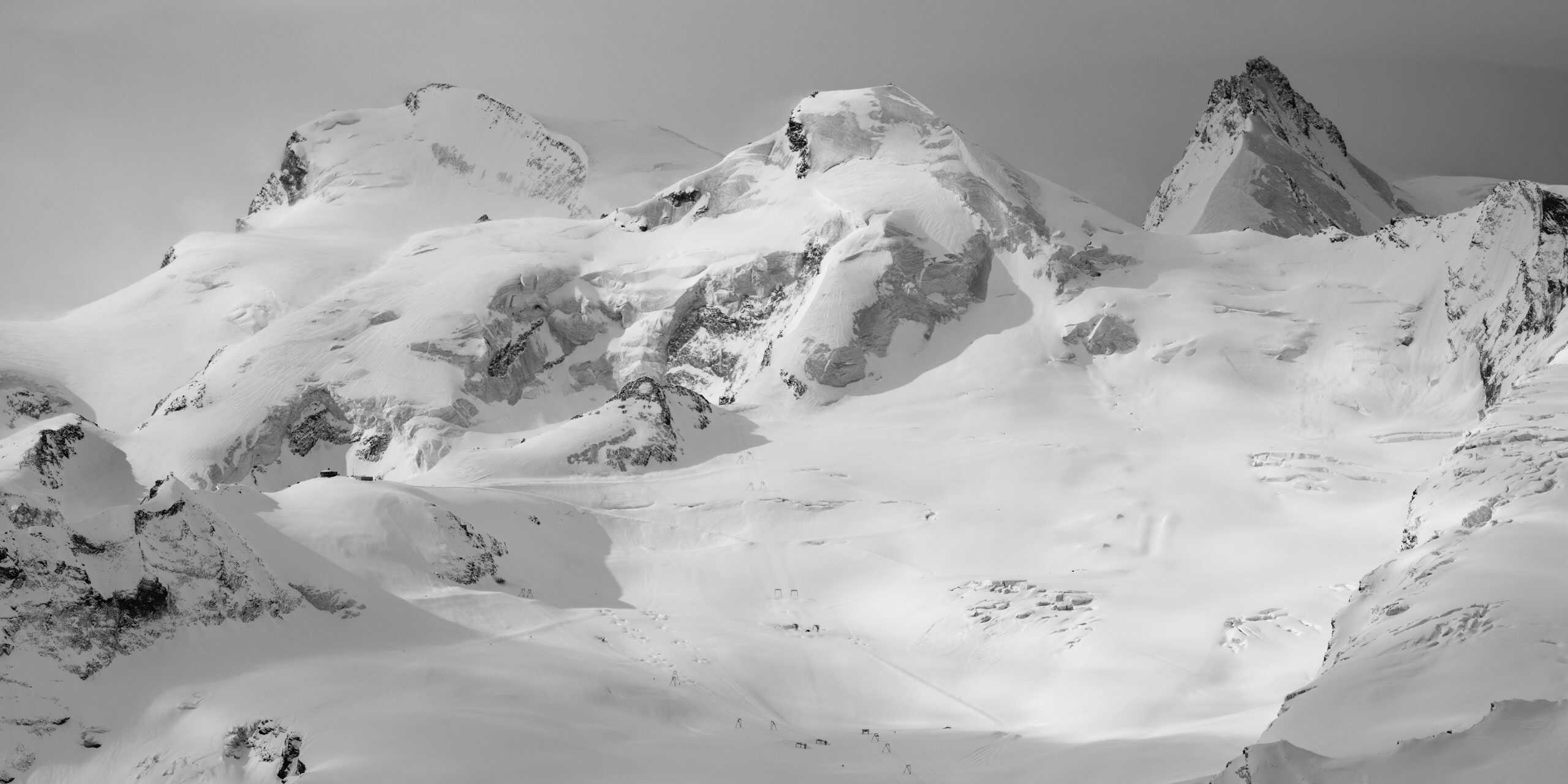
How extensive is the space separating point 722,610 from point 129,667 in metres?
23.1

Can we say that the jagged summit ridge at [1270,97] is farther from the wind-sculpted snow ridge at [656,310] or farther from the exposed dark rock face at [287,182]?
the exposed dark rock face at [287,182]

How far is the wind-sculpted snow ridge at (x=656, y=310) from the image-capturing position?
269ft

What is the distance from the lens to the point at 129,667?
95.6 feet

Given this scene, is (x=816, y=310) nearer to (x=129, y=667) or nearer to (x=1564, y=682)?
(x=129, y=667)

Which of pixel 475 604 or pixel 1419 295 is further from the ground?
pixel 1419 295

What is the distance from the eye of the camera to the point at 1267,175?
132875 mm

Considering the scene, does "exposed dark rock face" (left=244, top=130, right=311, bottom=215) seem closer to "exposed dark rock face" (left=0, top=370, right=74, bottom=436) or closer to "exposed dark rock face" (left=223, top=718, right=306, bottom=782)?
"exposed dark rock face" (left=0, top=370, right=74, bottom=436)

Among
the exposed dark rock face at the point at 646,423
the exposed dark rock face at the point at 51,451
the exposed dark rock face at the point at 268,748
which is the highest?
the exposed dark rock face at the point at 268,748

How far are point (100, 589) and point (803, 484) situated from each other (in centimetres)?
3716

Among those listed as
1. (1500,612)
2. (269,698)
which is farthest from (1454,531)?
(269,698)

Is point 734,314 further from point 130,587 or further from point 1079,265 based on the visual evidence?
point 130,587

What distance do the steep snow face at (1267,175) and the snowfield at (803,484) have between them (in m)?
1.08

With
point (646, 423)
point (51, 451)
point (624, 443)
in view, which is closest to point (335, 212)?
point (51, 451)

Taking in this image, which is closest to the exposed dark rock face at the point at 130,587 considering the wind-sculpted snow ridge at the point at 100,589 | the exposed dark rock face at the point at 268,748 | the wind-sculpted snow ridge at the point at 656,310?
the wind-sculpted snow ridge at the point at 100,589
